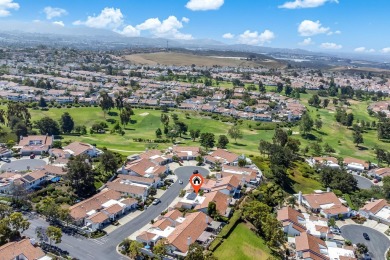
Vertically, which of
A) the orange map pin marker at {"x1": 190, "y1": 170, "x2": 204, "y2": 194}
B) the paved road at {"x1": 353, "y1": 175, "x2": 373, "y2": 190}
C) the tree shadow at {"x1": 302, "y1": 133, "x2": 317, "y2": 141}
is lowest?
the paved road at {"x1": 353, "y1": 175, "x2": 373, "y2": 190}

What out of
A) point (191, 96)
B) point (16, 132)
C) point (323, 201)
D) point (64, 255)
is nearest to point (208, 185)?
point (323, 201)

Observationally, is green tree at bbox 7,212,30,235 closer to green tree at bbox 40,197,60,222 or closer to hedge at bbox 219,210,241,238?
green tree at bbox 40,197,60,222

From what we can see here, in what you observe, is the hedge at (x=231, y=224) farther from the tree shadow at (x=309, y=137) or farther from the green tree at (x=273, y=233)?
the tree shadow at (x=309, y=137)

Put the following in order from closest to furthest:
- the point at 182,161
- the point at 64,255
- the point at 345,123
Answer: the point at 64,255
the point at 182,161
the point at 345,123

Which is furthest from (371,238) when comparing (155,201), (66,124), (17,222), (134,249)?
(66,124)

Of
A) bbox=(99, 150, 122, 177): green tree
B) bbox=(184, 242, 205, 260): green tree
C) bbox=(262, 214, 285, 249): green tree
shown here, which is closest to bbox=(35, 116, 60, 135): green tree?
bbox=(99, 150, 122, 177): green tree

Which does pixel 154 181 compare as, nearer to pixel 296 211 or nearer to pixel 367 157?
pixel 296 211
